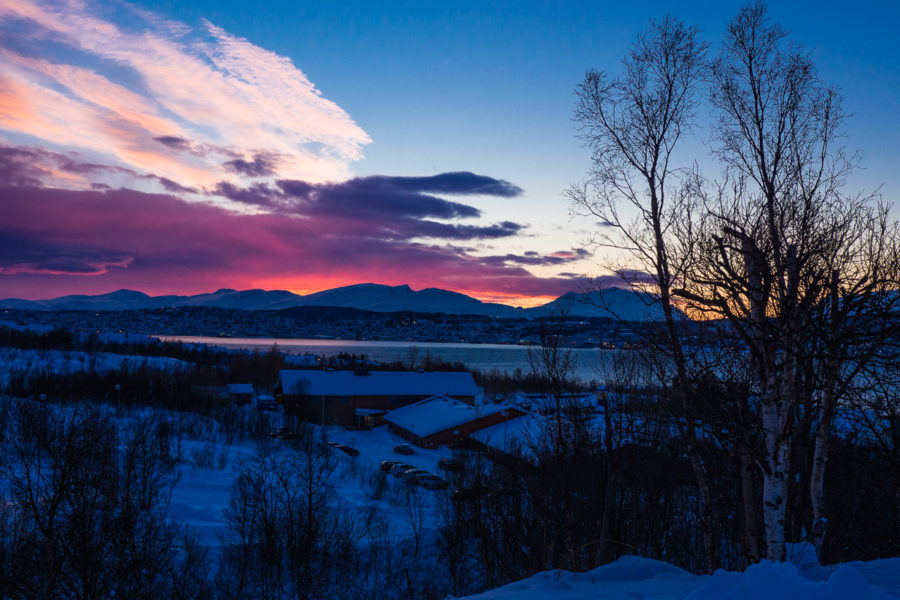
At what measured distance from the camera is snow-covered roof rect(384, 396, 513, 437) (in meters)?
43.9

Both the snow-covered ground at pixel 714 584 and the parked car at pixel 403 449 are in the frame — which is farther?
the parked car at pixel 403 449

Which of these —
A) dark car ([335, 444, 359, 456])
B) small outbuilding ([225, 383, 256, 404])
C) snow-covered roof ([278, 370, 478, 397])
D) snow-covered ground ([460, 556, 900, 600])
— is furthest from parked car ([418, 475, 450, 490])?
small outbuilding ([225, 383, 256, 404])

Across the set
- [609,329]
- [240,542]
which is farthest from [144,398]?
[609,329]

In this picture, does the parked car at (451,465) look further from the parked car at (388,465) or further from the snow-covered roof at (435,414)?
the snow-covered roof at (435,414)

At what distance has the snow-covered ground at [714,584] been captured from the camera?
407cm

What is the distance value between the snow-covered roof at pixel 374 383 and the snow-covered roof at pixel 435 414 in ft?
10.9

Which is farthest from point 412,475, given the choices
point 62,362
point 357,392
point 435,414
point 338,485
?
point 62,362

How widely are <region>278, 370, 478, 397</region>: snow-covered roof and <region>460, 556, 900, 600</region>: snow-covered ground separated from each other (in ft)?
161

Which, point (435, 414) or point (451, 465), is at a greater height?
point (435, 414)

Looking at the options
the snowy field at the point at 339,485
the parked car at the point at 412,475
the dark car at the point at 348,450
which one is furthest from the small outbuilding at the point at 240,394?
the parked car at the point at 412,475

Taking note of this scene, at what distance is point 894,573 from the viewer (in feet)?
18.4

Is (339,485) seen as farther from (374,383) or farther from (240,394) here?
(240,394)

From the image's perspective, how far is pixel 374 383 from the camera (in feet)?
186

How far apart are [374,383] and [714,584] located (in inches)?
2109
